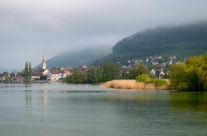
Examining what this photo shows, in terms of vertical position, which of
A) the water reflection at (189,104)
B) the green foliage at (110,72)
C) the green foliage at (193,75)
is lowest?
the water reflection at (189,104)

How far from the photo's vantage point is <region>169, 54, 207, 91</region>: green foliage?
249 feet

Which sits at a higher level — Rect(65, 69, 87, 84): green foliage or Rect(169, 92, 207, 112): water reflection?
Rect(65, 69, 87, 84): green foliage

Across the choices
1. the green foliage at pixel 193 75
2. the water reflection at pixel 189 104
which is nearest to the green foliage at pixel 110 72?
the green foliage at pixel 193 75

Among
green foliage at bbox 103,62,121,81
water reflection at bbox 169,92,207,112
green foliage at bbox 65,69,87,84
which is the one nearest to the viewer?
water reflection at bbox 169,92,207,112

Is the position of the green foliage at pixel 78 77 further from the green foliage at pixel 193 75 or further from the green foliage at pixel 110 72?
the green foliage at pixel 193 75

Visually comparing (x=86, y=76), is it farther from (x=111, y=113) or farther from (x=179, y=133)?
(x=179, y=133)

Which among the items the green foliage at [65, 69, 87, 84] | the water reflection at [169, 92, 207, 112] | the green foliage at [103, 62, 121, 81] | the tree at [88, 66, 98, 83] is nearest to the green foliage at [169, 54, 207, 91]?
the water reflection at [169, 92, 207, 112]

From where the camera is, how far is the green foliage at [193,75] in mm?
75744

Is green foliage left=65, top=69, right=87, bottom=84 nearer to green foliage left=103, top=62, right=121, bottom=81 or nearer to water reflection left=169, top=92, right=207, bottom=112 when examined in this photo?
green foliage left=103, top=62, right=121, bottom=81

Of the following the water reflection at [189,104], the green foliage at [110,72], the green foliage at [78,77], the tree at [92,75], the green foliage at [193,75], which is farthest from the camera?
the green foliage at [78,77]

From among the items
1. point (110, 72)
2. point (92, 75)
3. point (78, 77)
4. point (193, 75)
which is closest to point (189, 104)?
point (193, 75)

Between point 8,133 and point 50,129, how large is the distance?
2.86 m

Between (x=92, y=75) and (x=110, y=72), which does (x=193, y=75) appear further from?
(x=92, y=75)

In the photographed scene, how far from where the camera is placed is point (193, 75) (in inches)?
3027
